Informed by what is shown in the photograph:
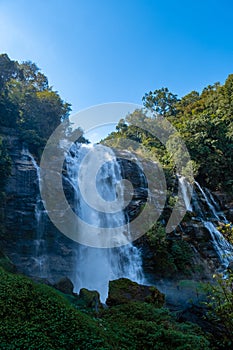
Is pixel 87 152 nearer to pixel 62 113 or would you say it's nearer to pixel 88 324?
pixel 62 113

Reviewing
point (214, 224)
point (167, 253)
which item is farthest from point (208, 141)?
point (167, 253)

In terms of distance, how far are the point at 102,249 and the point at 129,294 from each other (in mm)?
6627

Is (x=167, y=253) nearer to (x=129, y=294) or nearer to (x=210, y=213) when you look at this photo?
(x=210, y=213)

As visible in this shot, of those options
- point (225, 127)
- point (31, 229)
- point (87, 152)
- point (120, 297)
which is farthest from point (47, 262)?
point (225, 127)

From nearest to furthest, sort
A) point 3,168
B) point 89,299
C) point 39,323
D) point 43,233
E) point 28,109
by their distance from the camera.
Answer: point 39,323 < point 89,299 < point 3,168 < point 43,233 < point 28,109

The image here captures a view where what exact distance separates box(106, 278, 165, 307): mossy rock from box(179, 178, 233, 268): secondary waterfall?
9.20 metres

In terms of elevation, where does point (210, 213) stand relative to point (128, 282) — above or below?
above

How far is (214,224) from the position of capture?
55.6ft

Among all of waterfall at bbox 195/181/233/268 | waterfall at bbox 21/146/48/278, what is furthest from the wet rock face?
waterfall at bbox 195/181/233/268

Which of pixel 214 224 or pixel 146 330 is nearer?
pixel 146 330

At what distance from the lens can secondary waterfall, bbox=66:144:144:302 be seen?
12.4 meters

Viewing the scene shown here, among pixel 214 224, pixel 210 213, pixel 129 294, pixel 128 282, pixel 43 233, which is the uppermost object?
pixel 210 213

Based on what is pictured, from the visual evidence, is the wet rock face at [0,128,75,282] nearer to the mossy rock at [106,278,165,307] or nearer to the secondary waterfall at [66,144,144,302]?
the secondary waterfall at [66,144,144,302]

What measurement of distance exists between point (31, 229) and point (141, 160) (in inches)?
432
